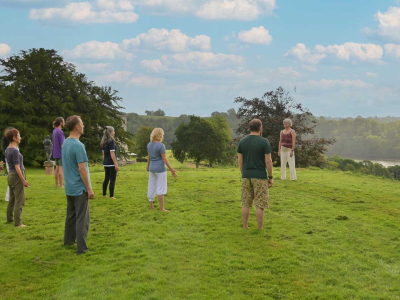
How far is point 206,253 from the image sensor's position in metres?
7.23

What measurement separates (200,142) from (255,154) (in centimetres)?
6071

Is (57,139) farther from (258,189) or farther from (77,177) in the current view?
(258,189)

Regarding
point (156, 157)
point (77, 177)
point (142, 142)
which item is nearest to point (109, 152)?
point (156, 157)

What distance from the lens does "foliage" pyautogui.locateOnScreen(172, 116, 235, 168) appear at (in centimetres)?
6875

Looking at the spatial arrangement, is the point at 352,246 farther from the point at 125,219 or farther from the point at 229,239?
the point at 125,219

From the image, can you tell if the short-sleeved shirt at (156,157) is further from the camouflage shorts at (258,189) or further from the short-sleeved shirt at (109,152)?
the camouflage shorts at (258,189)

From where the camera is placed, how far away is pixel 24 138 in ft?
126

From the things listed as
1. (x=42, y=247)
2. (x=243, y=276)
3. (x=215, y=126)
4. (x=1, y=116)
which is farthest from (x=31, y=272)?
(x=215, y=126)

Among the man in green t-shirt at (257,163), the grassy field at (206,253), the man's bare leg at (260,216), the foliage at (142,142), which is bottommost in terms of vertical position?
the grassy field at (206,253)

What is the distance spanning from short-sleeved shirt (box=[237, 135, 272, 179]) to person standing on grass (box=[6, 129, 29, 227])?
4989mm

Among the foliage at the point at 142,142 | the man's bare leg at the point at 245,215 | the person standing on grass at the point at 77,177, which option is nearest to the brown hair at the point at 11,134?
the person standing on grass at the point at 77,177

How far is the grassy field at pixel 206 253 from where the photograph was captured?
569 cm

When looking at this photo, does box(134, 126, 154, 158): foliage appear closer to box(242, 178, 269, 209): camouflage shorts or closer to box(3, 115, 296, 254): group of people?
box(3, 115, 296, 254): group of people

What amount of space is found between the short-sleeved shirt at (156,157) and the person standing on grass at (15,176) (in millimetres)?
3109
